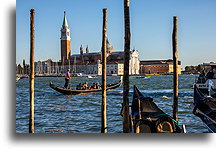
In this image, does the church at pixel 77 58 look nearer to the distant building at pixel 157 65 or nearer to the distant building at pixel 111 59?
the distant building at pixel 111 59

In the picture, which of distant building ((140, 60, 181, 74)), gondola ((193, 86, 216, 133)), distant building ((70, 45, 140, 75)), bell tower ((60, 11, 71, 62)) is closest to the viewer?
gondola ((193, 86, 216, 133))

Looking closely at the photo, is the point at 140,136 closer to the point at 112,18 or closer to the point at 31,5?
the point at 112,18

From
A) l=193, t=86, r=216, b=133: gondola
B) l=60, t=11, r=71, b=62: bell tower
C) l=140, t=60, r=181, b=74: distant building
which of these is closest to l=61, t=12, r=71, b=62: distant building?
l=60, t=11, r=71, b=62: bell tower

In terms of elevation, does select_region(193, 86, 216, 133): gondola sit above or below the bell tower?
below

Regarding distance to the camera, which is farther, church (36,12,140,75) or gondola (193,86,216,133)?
church (36,12,140,75)

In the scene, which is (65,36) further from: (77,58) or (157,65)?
(157,65)

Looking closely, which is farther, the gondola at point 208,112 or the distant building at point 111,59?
the distant building at point 111,59

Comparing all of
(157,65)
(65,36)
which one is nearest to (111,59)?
(157,65)

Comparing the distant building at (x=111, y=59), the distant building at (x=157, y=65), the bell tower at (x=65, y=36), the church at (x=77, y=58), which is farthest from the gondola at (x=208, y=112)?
the distant building at (x=111, y=59)

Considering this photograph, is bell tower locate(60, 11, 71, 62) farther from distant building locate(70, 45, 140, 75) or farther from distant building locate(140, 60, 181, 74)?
distant building locate(140, 60, 181, 74)

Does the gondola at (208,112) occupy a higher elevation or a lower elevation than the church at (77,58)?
lower

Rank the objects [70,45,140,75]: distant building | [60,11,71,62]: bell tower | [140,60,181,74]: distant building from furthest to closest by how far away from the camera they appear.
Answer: [70,45,140,75]: distant building → [140,60,181,74]: distant building → [60,11,71,62]: bell tower

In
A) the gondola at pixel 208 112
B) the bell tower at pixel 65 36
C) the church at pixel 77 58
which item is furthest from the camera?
the church at pixel 77 58

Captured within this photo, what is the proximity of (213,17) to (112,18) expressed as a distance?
0.98 meters
